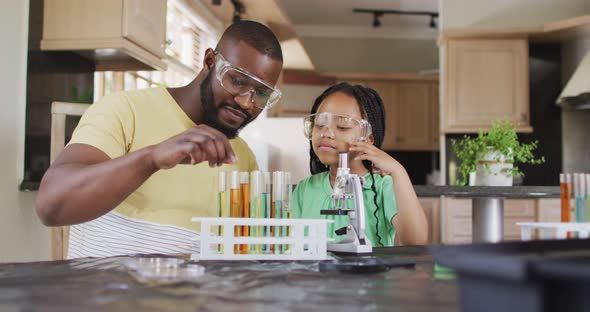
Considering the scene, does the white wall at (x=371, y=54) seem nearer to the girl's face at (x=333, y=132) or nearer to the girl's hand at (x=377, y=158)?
the girl's face at (x=333, y=132)

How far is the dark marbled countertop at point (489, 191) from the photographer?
2496mm

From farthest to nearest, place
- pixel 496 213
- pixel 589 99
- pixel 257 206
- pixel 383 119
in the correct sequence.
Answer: pixel 589 99 < pixel 496 213 < pixel 383 119 < pixel 257 206

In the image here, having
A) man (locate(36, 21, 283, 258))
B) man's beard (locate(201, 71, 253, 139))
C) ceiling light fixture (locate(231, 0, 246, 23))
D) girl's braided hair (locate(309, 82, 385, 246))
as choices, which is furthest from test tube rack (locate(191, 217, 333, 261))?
ceiling light fixture (locate(231, 0, 246, 23))

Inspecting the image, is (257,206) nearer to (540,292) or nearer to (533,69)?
(540,292)

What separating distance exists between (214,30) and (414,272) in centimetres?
400

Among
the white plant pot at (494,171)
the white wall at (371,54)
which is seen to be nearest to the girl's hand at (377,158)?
the white plant pot at (494,171)

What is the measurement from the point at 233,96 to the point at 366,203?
0.51 metres

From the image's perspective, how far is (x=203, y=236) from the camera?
106 centimetres

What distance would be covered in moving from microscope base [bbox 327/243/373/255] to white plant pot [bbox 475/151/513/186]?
1883 mm

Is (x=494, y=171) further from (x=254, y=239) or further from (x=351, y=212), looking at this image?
(x=254, y=239)

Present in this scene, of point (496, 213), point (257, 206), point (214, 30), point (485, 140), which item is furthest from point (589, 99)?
point (257, 206)

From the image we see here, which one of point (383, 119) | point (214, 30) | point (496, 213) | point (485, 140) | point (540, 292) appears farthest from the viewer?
point (214, 30)

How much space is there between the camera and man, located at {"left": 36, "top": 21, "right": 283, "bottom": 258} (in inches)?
47.4

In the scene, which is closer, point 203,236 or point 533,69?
point 203,236
